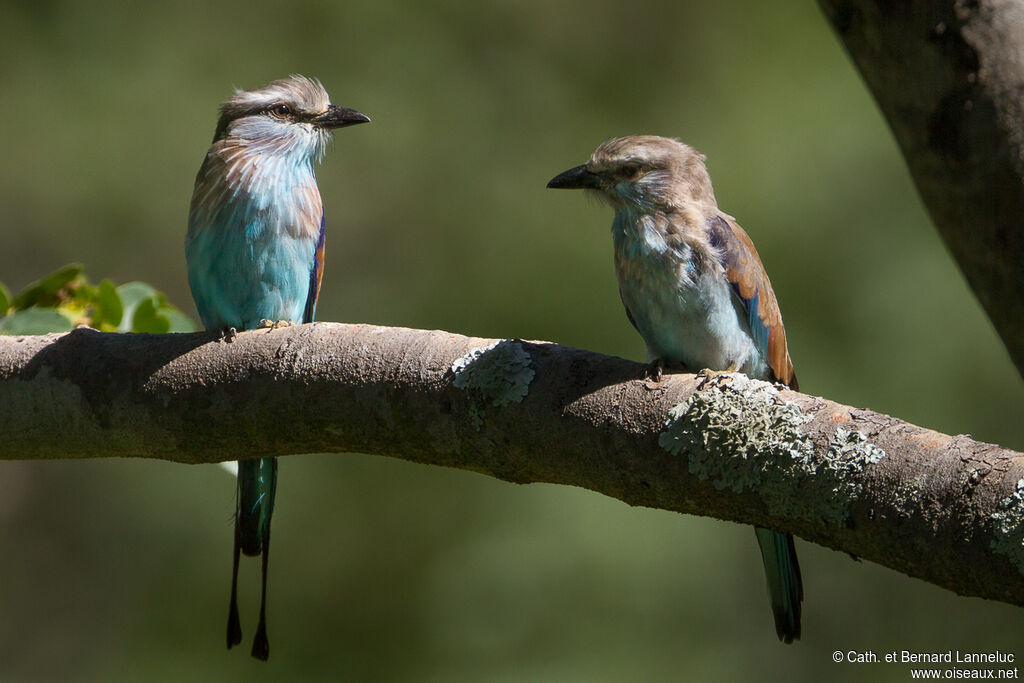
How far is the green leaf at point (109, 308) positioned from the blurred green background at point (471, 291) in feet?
12.8

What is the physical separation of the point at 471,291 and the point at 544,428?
18.4 ft

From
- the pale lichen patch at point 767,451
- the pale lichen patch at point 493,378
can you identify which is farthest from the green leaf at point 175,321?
the pale lichen patch at point 767,451

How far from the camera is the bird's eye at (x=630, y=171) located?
336 centimetres

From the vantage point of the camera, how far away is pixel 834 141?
7832mm

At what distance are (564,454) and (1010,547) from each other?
898 millimetres

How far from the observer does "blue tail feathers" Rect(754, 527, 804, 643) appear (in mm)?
3188

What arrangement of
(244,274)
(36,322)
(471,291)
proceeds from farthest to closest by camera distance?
(471,291) < (244,274) < (36,322)

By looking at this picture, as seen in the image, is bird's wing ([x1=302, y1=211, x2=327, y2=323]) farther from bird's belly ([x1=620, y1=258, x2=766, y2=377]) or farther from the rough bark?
the rough bark

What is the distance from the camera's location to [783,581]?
3.19 meters

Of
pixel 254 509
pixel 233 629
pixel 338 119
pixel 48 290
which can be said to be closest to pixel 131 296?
pixel 48 290

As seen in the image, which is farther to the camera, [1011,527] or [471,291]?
[471,291]

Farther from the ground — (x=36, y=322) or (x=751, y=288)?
(x=751, y=288)

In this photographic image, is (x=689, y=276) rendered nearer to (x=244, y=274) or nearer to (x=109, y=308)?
(x=244, y=274)

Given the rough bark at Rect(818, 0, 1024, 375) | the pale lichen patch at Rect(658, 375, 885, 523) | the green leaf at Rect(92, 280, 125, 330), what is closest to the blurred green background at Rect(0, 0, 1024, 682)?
the green leaf at Rect(92, 280, 125, 330)
